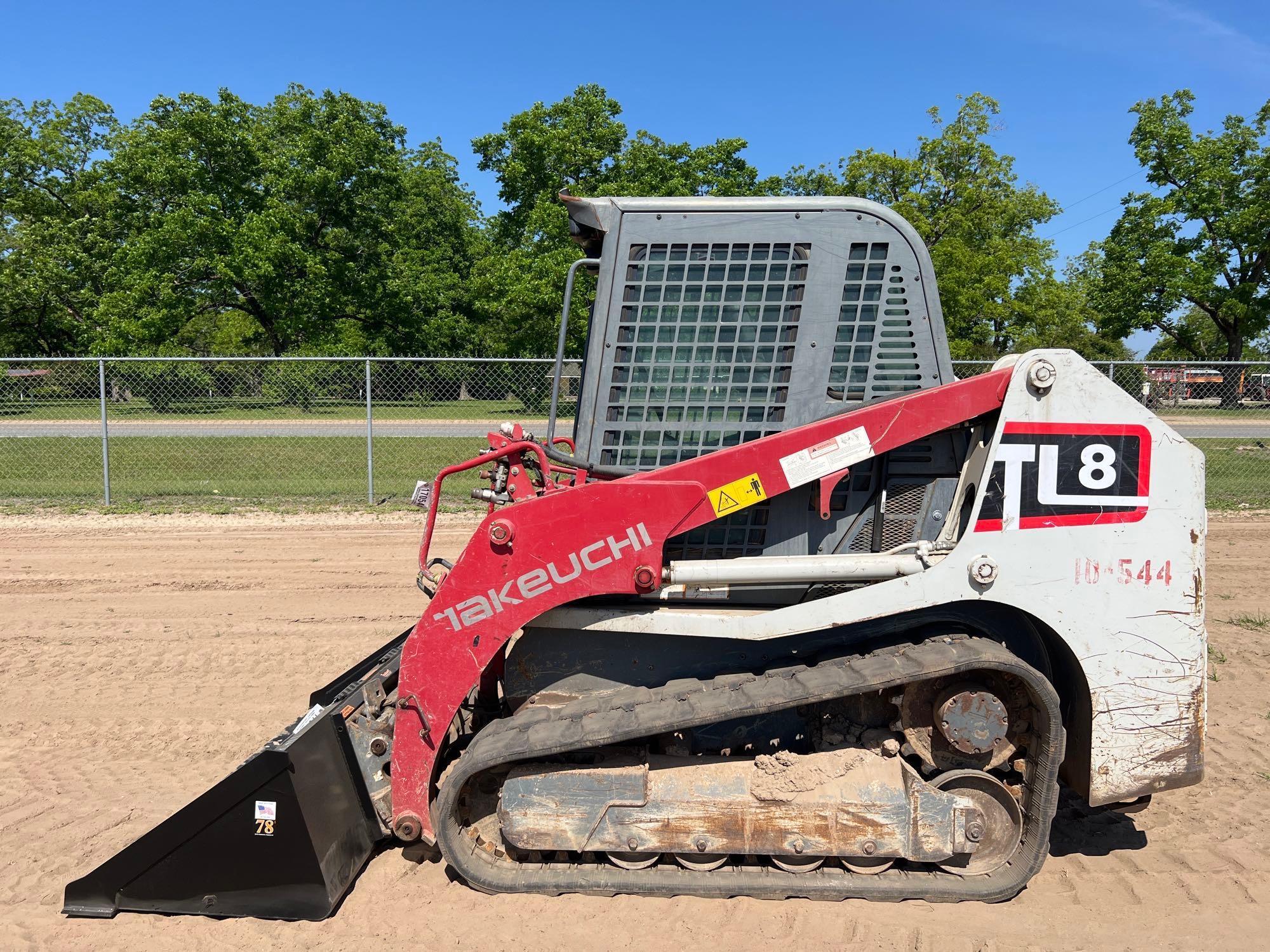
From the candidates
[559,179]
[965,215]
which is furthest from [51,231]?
[965,215]

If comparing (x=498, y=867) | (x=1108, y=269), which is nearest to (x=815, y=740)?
(x=498, y=867)

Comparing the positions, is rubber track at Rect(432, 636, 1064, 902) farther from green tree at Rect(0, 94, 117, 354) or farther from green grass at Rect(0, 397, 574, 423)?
green tree at Rect(0, 94, 117, 354)

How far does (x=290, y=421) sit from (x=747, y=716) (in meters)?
13.9

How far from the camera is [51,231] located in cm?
3172

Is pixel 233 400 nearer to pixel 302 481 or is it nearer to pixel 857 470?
pixel 302 481

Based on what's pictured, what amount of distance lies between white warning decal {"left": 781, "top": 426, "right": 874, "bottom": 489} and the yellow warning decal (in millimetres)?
110

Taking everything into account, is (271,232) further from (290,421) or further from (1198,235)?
(1198,235)

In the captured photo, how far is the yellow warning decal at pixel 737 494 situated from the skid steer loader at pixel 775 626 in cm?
1

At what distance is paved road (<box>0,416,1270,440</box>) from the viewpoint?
14430mm

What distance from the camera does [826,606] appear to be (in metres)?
3.29

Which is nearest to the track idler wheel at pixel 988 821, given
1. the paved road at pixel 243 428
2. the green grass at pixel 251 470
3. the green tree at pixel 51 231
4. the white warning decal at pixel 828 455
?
the white warning decal at pixel 828 455

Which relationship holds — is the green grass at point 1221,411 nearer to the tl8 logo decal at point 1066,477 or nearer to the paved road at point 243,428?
the paved road at point 243,428

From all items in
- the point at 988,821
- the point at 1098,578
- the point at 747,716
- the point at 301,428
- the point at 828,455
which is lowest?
the point at 301,428

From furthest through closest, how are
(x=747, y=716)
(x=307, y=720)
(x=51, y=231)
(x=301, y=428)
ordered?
(x=51, y=231)
(x=301, y=428)
(x=307, y=720)
(x=747, y=716)
